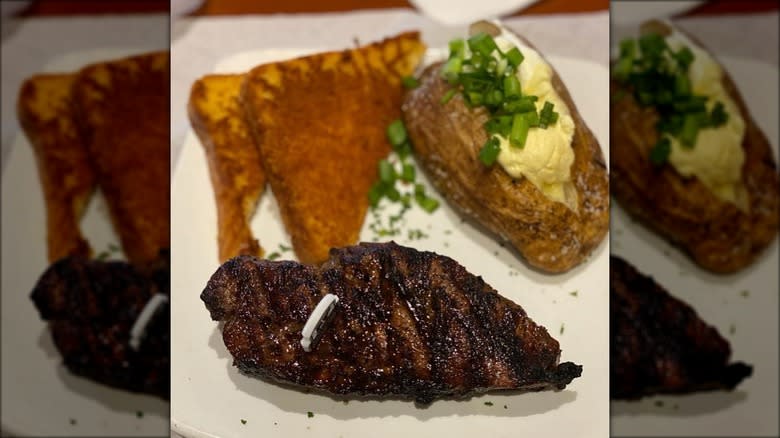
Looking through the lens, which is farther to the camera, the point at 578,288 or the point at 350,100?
the point at 350,100

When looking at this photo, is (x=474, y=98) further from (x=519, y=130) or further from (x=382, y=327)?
(x=382, y=327)

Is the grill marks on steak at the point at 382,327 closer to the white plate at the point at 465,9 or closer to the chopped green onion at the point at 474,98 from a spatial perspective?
the chopped green onion at the point at 474,98

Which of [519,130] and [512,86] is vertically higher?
[512,86]

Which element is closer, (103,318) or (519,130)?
(519,130)

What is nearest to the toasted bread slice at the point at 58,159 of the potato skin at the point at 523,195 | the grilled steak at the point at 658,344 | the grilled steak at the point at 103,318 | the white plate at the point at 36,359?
the white plate at the point at 36,359

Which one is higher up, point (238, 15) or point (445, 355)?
point (238, 15)

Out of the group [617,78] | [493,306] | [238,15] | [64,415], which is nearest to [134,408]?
[64,415]

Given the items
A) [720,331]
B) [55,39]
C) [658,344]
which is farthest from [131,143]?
[720,331]

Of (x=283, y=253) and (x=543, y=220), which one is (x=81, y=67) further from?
(x=543, y=220)
